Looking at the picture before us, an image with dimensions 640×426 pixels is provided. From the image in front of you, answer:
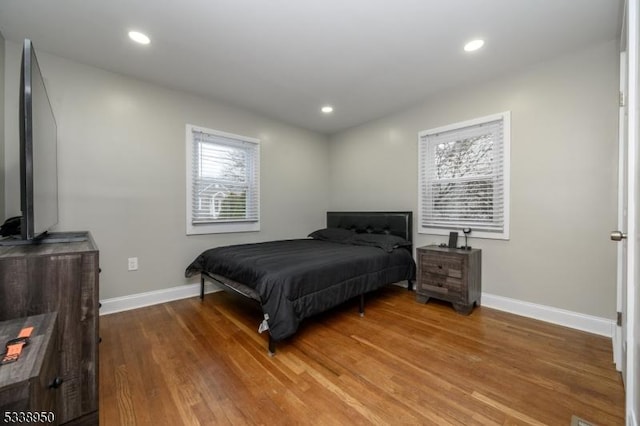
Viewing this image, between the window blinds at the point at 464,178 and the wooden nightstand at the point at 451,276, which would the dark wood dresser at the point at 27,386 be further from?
the window blinds at the point at 464,178

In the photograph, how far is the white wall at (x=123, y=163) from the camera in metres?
2.36

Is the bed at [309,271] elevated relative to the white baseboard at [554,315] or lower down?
elevated

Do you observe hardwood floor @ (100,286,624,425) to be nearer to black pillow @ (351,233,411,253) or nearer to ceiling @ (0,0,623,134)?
black pillow @ (351,233,411,253)

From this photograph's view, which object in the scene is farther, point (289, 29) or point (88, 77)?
→ point (88, 77)

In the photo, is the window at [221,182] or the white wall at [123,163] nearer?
the white wall at [123,163]

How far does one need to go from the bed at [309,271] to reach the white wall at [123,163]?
49 cm

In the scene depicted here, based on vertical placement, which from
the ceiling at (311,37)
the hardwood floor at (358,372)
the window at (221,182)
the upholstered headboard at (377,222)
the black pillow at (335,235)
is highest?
the ceiling at (311,37)

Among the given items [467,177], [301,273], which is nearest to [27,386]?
[301,273]

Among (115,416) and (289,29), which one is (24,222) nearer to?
(115,416)

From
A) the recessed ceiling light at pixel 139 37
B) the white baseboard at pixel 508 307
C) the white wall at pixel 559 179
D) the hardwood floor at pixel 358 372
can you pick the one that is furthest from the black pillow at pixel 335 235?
the recessed ceiling light at pixel 139 37

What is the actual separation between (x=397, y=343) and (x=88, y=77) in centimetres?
374

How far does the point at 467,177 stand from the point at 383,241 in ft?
3.95

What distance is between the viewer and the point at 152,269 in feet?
9.25

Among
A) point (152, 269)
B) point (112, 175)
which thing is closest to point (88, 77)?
point (112, 175)
